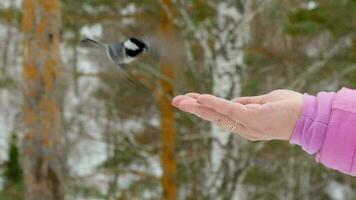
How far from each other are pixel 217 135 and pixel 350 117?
3001 mm

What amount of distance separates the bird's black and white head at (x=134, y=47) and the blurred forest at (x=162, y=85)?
51 millimetres

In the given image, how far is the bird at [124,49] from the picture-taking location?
1.29 m

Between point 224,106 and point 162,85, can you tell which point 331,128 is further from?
point 162,85

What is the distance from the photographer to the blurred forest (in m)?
3.81

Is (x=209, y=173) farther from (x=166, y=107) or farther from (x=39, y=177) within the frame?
(x=166, y=107)

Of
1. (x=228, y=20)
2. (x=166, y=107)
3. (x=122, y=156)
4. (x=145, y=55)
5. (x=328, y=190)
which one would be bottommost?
(x=328, y=190)

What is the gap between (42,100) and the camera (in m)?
4.11

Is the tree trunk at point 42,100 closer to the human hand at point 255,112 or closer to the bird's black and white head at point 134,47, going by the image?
the bird's black and white head at point 134,47

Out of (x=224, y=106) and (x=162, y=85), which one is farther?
(x=162, y=85)

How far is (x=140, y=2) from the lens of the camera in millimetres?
5547

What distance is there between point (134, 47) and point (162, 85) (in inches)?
196

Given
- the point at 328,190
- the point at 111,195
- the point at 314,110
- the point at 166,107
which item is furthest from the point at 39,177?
the point at 328,190

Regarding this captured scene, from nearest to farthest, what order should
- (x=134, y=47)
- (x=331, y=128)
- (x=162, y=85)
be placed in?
1. (x=331, y=128)
2. (x=134, y=47)
3. (x=162, y=85)

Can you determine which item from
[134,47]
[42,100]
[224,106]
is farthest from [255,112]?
[42,100]
